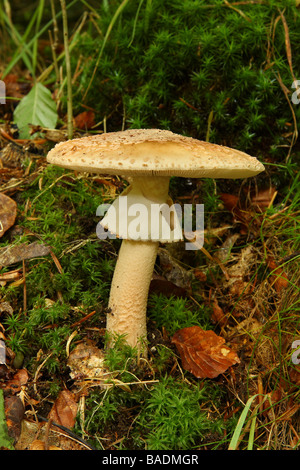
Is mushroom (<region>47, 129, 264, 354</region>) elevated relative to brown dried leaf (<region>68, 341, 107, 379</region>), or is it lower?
elevated

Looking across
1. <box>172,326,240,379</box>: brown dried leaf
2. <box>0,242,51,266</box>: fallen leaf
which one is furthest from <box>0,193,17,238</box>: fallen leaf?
<box>172,326,240,379</box>: brown dried leaf

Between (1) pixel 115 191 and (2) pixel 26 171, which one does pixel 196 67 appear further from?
(2) pixel 26 171

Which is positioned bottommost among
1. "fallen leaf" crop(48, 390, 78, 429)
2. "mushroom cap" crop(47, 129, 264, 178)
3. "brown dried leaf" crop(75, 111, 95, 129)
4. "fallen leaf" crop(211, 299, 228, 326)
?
"fallen leaf" crop(48, 390, 78, 429)

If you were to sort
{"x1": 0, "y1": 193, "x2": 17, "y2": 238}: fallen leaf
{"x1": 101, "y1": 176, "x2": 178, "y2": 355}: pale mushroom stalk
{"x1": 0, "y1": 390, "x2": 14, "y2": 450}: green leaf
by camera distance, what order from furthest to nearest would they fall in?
1. {"x1": 0, "y1": 193, "x2": 17, "y2": 238}: fallen leaf
2. {"x1": 101, "y1": 176, "x2": 178, "y2": 355}: pale mushroom stalk
3. {"x1": 0, "y1": 390, "x2": 14, "y2": 450}: green leaf

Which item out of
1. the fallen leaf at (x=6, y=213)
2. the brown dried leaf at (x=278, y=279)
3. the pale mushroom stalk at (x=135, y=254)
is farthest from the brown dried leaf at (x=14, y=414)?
the brown dried leaf at (x=278, y=279)

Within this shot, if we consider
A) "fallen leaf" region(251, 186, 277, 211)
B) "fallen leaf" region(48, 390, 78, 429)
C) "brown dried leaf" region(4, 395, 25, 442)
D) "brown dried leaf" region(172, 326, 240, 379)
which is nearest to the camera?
"brown dried leaf" region(4, 395, 25, 442)

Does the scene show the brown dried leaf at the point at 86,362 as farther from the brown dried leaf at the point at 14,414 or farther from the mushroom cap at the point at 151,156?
the mushroom cap at the point at 151,156

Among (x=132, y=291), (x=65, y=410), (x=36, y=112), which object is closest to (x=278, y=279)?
(x=132, y=291)

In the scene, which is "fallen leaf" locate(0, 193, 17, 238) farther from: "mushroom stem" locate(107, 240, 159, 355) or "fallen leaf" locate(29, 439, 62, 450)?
"fallen leaf" locate(29, 439, 62, 450)
